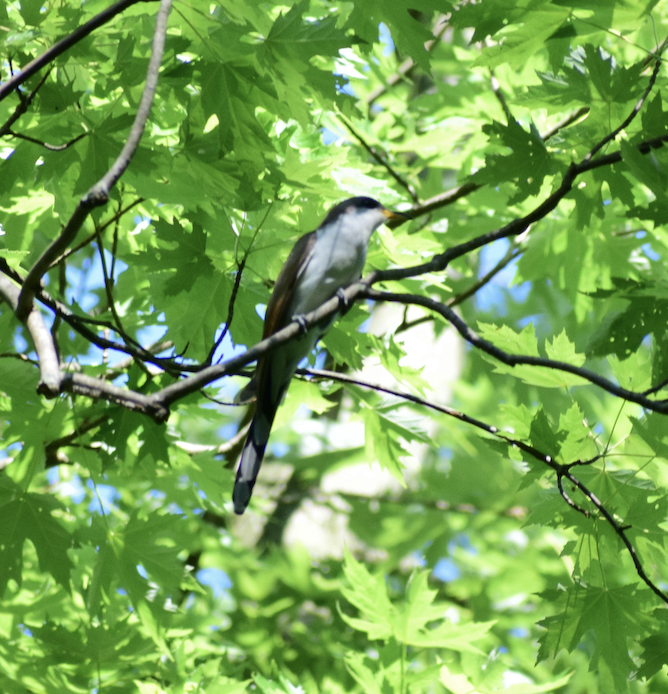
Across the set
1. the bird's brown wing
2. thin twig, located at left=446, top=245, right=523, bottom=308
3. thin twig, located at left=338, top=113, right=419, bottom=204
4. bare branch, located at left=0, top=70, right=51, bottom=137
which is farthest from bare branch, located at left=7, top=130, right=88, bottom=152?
thin twig, located at left=446, top=245, right=523, bottom=308

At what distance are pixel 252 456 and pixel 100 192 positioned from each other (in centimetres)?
112

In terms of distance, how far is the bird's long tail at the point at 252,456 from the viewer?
2104 mm

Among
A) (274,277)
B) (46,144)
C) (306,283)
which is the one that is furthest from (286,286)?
(46,144)

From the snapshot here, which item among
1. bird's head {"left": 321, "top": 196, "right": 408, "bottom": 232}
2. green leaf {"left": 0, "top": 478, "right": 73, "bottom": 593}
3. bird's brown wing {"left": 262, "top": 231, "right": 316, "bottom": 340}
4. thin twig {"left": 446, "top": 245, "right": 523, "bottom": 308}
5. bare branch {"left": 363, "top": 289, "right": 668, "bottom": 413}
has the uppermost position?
thin twig {"left": 446, "top": 245, "right": 523, "bottom": 308}

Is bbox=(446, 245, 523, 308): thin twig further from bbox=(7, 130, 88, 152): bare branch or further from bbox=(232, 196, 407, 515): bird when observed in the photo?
bbox=(7, 130, 88, 152): bare branch

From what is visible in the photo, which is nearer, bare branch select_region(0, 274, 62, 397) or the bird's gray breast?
bare branch select_region(0, 274, 62, 397)

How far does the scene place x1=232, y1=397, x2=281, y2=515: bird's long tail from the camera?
6.90 ft

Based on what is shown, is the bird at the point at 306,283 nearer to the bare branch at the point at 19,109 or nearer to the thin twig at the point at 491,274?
the thin twig at the point at 491,274

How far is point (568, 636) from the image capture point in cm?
213

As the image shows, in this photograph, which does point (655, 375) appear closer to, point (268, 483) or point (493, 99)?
point (493, 99)

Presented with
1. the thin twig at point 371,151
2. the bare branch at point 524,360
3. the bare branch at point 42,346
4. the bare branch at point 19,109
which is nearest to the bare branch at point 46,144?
the bare branch at point 19,109

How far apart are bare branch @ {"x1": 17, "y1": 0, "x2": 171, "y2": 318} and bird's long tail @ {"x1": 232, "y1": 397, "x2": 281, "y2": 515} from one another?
85 cm

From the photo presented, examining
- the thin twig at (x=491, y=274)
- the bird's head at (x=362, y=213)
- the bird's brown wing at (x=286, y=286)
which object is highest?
the thin twig at (x=491, y=274)

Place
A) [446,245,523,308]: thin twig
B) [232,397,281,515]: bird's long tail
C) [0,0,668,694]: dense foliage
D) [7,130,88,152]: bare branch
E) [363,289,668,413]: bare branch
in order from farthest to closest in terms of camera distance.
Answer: [446,245,523,308]: thin twig, [232,397,281,515]: bird's long tail, [0,0,668,694]: dense foliage, [7,130,88,152]: bare branch, [363,289,668,413]: bare branch
